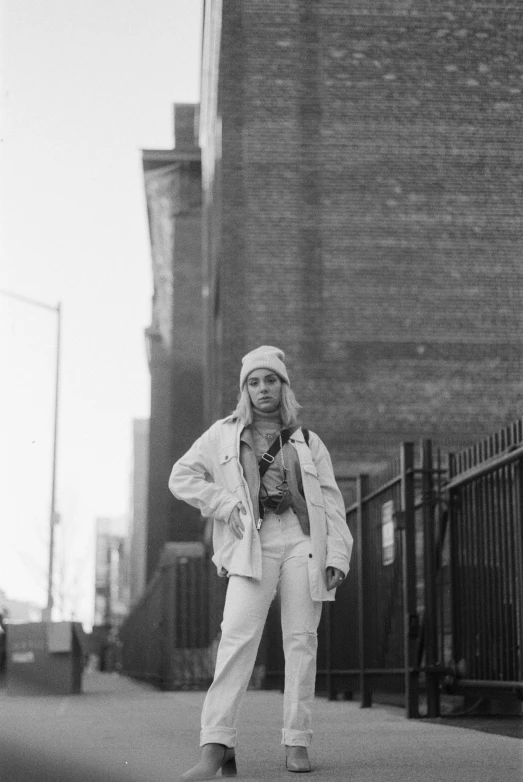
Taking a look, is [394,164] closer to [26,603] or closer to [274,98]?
[274,98]

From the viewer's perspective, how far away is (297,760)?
5.05 meters

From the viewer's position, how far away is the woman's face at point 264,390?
214 inches

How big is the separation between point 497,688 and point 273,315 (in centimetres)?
1001

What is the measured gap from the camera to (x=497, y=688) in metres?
7.33

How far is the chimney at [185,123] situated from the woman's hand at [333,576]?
3023 cm

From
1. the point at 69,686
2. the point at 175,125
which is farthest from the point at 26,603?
the point at 69,686

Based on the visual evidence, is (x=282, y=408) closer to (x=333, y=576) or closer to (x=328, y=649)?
(x=333, y=576)

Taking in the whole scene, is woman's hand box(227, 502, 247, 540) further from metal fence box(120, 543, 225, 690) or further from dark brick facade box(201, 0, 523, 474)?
metal fence box(120, 543, 225, 690)

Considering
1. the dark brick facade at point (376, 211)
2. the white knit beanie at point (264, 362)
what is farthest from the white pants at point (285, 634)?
the dark brick facade at point (376, 211)

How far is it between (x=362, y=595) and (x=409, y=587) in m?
1.87

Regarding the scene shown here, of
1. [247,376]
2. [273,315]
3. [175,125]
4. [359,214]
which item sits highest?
[175,125]

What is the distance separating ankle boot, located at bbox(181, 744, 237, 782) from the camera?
4.70 meters

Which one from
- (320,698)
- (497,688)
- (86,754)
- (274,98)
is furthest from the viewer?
(274,98)

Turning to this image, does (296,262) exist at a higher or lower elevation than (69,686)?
higher
